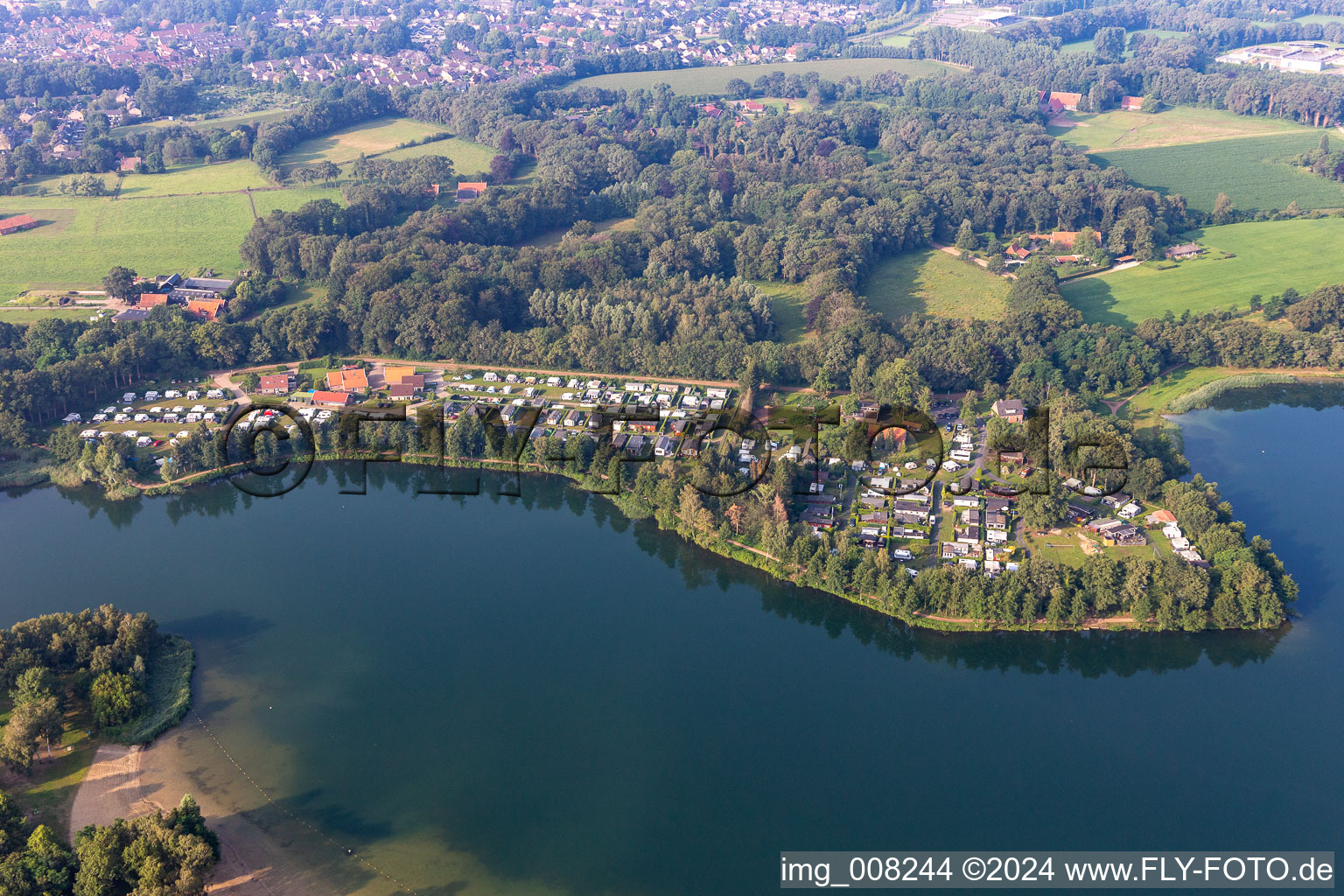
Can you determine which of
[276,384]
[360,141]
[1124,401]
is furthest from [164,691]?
[360,141]

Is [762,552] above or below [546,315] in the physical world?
below

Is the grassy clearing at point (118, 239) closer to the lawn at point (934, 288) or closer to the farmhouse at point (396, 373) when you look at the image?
the farmhouse at point (396, 373)

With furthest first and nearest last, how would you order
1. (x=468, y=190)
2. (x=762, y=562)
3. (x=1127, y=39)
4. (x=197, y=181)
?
(x=1127, y=39) → (x=197, y=181) → (x=468, y=190) → (x=762, y=562)

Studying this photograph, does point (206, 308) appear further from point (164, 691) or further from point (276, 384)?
point (164, 691)

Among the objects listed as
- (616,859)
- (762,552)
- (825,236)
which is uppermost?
(825,236)

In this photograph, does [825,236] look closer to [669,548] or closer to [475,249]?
[475,249]

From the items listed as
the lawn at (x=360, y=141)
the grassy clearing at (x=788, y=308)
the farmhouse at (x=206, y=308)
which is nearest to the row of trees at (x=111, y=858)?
the farmhouse at (x=206, y=308)

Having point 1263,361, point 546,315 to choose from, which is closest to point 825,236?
point 546,315
